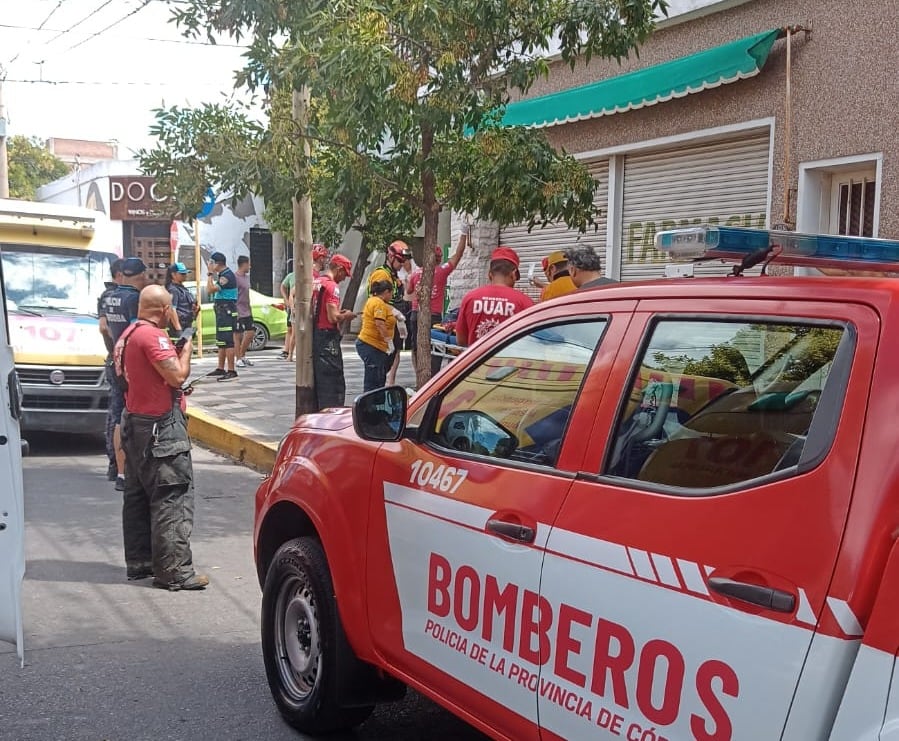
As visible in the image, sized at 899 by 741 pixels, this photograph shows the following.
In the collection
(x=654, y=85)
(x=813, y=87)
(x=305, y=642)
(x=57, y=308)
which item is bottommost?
(x=305, y=642)

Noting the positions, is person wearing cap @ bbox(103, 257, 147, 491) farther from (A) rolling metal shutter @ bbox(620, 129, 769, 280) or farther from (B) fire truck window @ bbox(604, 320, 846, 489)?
(B) fire truck window @ bbox(604, 320, 846, 489)

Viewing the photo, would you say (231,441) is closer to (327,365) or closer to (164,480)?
(327,365)

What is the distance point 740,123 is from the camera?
30.0 feet

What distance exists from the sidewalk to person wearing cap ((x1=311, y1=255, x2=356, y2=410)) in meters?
0.67

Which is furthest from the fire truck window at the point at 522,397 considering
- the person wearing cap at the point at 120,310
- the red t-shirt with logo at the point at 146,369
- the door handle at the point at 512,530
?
the person wearing cap at the point at 120,310

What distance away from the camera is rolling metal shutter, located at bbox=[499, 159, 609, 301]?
11047mm

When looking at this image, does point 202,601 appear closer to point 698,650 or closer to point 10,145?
point 698,650

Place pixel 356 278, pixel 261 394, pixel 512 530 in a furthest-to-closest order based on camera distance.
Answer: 1. pixel 356 278
2. pixel 261 394
3. pixel 512 530

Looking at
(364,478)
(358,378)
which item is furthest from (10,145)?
(364,478)

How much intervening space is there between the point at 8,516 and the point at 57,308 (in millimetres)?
7773

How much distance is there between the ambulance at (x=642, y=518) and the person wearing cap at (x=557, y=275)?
3.58 metres

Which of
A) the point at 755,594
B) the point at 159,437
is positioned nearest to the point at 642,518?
the point at 755,594

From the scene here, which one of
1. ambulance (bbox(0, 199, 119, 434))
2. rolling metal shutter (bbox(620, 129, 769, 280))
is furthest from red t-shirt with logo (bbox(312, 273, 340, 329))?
rolling metal shutter (bbox(620, 129, 769, 280))

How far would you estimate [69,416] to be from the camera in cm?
962
